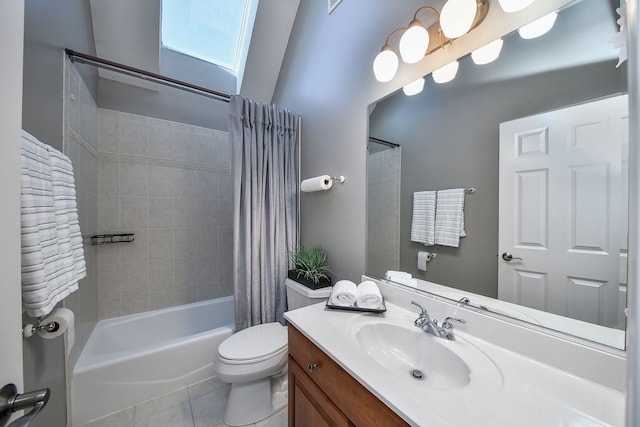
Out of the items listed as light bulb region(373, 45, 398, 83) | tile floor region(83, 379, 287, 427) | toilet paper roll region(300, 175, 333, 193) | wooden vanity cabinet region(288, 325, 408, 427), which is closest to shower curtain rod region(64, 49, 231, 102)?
toilet paper roll region(300, 175, 333, 193)

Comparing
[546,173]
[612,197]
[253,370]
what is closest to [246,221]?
[253,370]

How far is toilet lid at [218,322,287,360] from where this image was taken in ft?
4.26

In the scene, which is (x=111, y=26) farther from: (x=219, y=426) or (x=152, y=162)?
(x=219, y=426)

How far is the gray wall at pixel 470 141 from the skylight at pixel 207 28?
195 centimetres

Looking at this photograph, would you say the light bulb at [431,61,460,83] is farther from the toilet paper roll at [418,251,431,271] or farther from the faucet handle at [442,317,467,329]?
the faucet handle at [442,317,467,329]

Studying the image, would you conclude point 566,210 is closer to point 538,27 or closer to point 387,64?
point 538,27

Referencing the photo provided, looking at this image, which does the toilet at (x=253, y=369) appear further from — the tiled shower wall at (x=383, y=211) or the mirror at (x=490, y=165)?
the mirror at (x=490, y=165)

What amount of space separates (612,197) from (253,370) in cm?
161

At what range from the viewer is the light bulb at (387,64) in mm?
1182

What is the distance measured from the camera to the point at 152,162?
2.09 metres

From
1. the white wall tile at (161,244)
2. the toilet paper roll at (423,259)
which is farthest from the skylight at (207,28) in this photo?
the toilet paper roll at (423,259)

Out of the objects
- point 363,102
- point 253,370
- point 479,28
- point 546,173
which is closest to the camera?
point 546,173

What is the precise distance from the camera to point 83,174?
156 centimetres

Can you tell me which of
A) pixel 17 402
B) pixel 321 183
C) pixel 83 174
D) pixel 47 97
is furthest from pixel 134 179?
pixel 17 402
